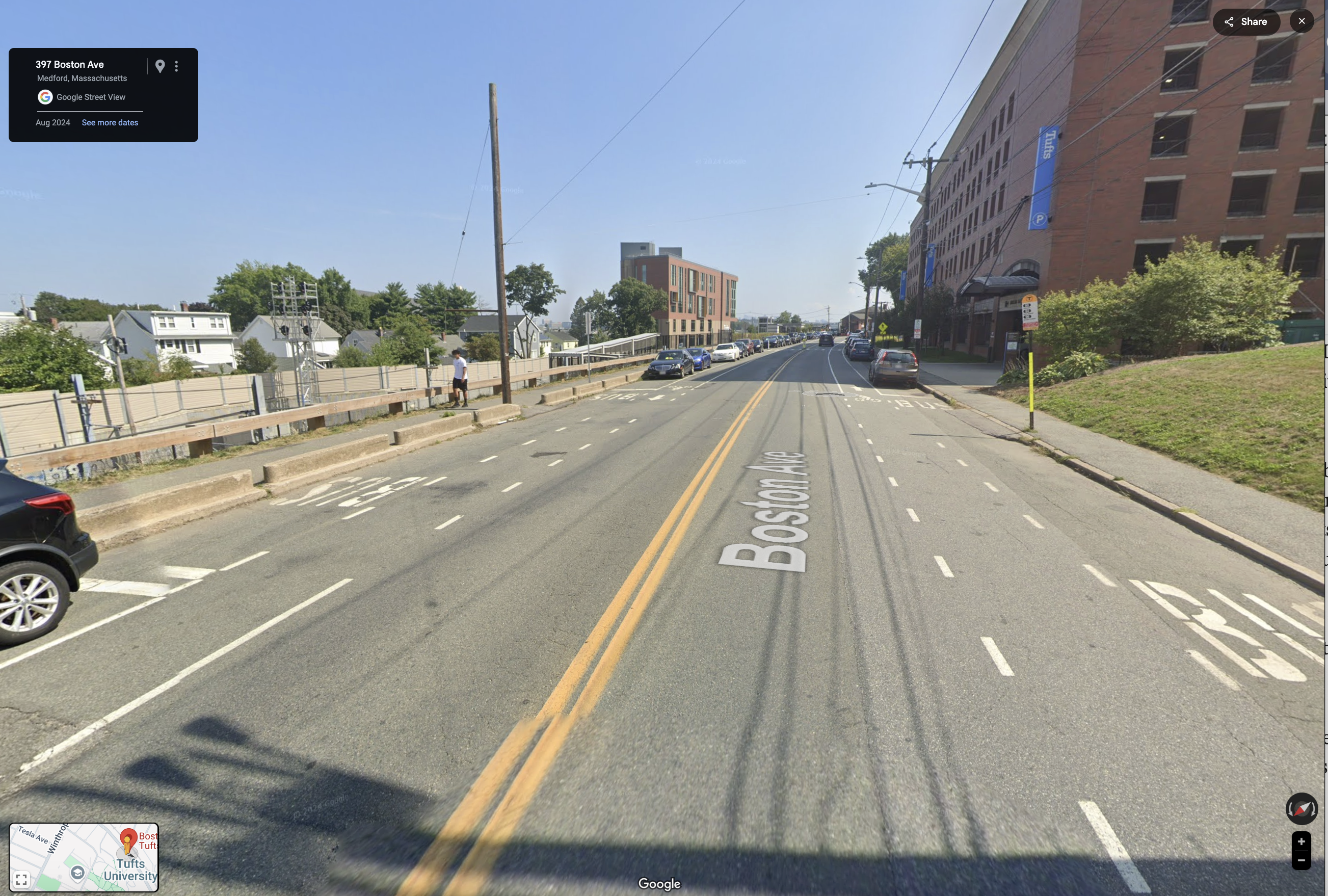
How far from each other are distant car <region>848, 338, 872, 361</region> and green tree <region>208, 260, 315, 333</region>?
9096 cm

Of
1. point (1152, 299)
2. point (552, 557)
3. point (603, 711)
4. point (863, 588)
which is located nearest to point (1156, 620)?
point (863, 588)

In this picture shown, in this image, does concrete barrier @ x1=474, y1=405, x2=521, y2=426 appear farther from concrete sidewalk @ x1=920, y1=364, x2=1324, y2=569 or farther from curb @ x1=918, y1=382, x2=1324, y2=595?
concrete sidewalk @ x1=920, y1=364, x2=1324, y2=569

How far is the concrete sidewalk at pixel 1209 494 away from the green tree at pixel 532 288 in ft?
326

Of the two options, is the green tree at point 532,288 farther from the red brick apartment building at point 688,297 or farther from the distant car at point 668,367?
the distant car at point 668,367

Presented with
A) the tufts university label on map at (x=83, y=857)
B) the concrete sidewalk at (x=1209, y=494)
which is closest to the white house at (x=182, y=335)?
the tufts university label on map at (x=83, y=857)

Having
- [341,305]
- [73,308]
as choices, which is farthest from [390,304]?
[73,308]

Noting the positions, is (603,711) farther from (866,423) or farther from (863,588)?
(866,423)

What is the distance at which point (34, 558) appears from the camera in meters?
4.81

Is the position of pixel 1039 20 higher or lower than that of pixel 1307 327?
higher

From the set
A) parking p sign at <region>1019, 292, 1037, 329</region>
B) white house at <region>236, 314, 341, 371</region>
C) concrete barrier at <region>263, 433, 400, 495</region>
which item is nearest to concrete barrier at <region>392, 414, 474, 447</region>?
concrete barrier at <region>263, 433, 400, 495</region>

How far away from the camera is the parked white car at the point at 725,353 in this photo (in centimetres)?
4606

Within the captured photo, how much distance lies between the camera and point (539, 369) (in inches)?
1176

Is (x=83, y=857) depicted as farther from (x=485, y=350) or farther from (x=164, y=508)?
(x=485, y=350)

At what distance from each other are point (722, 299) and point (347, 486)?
349ft
